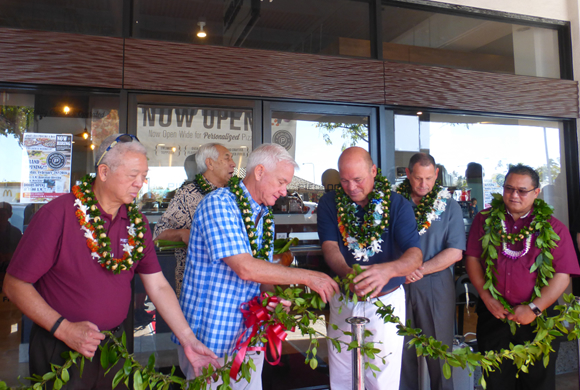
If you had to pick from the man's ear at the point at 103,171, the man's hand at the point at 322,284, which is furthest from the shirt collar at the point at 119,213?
the man's hand at the point at 322,284

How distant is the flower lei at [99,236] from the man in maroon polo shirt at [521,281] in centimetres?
239

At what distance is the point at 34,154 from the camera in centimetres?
336

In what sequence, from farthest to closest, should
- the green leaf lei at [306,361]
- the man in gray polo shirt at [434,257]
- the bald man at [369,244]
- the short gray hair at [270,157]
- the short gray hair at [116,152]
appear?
the man in gray polo shirt at [434,257], the bald man at [369,244], the short gray hair at [270,157], the short gray hair at [116,152], the green leaf lei at [306,361]

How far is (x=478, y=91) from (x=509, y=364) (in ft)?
8.50

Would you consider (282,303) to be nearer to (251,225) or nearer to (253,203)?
(251,225)

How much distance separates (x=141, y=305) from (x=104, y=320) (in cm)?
174

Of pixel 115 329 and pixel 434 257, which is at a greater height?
pixel 434 257

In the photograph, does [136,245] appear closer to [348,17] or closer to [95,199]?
[95,199]

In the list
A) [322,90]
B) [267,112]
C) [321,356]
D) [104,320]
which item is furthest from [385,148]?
[104,320]

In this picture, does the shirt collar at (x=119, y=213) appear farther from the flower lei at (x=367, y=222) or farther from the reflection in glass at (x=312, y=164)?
the reflection in glass at (x=312, y=164)

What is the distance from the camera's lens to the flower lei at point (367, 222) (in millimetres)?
2604

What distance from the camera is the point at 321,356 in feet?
12.9

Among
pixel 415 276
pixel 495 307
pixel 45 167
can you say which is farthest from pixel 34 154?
pixel 495 307

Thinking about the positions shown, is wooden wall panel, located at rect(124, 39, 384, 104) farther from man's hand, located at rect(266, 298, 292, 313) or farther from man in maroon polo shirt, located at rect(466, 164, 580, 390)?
man's hand, located at rect(266, 298, 292, 313)
